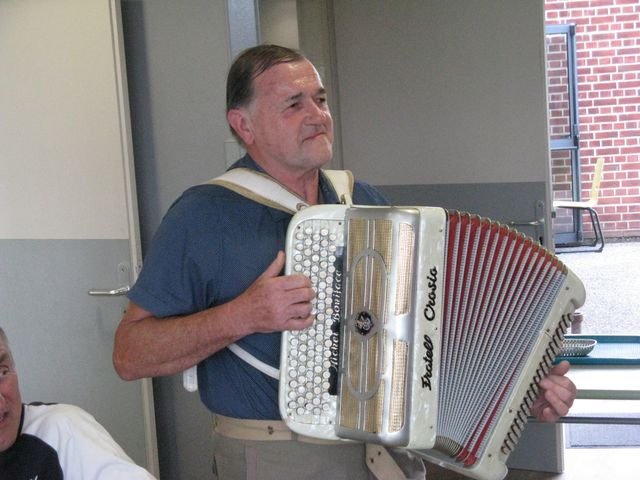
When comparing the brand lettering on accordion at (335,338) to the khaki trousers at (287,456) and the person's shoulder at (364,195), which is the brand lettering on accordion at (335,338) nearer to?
the khaki trousers at (287,456)

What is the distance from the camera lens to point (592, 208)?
901 centimetres

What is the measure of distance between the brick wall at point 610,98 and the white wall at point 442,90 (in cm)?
545

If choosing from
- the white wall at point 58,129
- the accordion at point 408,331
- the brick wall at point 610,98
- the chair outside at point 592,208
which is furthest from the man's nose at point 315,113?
the brick wall at point 610,98

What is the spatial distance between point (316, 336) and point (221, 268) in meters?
0.24

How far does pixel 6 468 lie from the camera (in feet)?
5.31

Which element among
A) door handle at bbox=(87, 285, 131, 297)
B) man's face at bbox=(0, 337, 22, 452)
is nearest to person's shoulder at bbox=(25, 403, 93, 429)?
man's face at bbox=(0, 337, 22, 452)

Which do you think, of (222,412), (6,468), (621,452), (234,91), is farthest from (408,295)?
(621,452)

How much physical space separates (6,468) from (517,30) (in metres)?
2.85

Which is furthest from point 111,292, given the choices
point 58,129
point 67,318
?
point 58,129

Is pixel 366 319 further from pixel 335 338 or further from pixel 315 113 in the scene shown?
pixel 315 113

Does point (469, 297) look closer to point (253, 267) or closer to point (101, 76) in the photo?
point (253, 267)

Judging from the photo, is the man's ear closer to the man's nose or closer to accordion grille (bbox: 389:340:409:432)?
the man's nose

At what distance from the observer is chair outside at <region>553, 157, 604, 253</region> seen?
8.61 m

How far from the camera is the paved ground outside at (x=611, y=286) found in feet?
20.5
